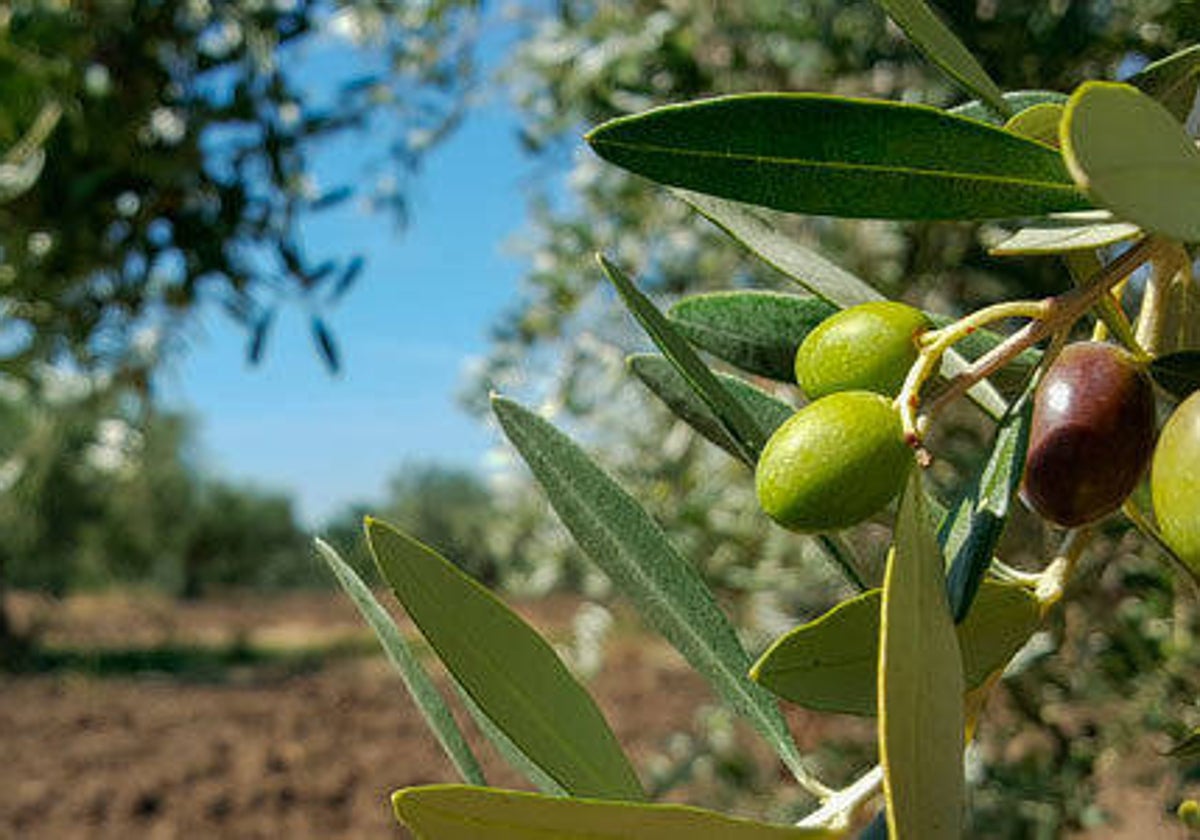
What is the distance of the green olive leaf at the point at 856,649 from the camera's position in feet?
1.01

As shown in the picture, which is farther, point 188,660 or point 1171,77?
point 188,660

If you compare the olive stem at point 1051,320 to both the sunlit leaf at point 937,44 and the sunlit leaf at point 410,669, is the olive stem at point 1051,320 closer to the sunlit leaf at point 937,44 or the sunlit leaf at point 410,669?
the sunlit leaf at point 937,44

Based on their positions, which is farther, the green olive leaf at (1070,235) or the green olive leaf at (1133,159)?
the green olive leaf at (1070,235)

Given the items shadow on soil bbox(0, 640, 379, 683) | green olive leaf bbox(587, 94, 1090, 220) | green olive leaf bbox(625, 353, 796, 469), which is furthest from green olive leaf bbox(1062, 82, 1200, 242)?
shadow on soil bbox(0, 640, 379, 683)

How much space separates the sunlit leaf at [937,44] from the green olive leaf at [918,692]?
10 centimetres

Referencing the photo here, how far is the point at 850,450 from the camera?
0.29m

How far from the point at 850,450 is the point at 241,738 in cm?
801

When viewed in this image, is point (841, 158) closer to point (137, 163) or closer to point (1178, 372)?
Result: point (1178, 372)

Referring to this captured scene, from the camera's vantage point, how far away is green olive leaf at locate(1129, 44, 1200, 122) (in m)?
0.37

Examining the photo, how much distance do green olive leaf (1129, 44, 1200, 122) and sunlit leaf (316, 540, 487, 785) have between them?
A: 25 cm

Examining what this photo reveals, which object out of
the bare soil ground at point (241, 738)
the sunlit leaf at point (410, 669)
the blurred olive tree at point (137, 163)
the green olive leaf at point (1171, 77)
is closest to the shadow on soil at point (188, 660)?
the bare soil ground at point (241, 738)

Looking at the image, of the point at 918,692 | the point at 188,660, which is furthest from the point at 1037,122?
the point at 188,660

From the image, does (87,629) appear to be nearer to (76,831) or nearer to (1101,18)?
(76,831)

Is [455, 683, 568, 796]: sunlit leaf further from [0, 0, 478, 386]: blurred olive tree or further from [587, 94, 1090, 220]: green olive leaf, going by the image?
[0, 0, 478, 386]: blurred olive tree
